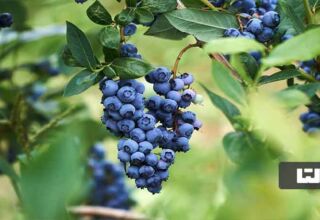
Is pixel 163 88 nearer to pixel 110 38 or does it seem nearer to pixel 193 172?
pixel 110 38

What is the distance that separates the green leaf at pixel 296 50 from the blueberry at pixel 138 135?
19cm

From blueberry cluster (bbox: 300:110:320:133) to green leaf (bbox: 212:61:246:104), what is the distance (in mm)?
367

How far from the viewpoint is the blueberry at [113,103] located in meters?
0.62

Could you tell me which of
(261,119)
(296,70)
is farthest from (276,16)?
(261,119)

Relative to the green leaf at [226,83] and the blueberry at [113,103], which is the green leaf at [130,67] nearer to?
the blueberry at [113,103]

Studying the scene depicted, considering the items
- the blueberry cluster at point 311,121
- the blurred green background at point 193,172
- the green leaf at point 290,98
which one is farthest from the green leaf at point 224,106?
the blueberry cluster at point 311,121

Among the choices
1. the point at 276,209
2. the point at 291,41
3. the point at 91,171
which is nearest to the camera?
the point at 276,209

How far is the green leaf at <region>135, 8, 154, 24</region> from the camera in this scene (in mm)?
656

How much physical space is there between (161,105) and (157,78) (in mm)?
25

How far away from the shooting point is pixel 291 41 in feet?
1.48

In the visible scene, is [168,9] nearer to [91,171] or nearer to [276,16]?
[276,16]

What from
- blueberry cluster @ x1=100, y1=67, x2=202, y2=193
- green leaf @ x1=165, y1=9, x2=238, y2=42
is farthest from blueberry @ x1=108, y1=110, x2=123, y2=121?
green leaf @ x1=165, y1=9, x2=238, y2=42

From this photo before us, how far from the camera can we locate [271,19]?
0.68 m

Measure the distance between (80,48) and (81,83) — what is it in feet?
0.16
